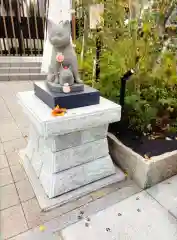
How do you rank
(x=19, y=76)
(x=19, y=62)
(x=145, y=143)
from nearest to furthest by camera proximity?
(x=145, y=143) → (x=19, y=76) → (x=19, y=62)

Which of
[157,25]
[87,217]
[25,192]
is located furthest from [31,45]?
[87,217]

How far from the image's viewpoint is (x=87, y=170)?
65.6 inches

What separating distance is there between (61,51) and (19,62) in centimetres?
411

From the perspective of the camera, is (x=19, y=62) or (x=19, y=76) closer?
(x=19, y=76)

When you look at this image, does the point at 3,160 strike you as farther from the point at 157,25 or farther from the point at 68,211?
the point at 157,25

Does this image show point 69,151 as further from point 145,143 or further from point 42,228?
point 145,143

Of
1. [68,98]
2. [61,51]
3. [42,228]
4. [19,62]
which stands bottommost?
[42,228]

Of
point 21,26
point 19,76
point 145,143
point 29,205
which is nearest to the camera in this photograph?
point 29,205

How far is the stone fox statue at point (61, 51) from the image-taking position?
1321 millimetres

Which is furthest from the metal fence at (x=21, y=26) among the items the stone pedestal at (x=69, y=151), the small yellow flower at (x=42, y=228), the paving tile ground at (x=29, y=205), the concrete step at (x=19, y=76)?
the small yellow flower at (x=42, y=228)

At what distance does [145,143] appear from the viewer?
73.4 inches

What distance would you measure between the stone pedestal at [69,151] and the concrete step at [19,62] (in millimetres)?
3713

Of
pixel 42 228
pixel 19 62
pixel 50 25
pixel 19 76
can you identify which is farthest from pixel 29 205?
pixel 19 62

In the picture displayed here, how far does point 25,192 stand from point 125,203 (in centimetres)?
79
